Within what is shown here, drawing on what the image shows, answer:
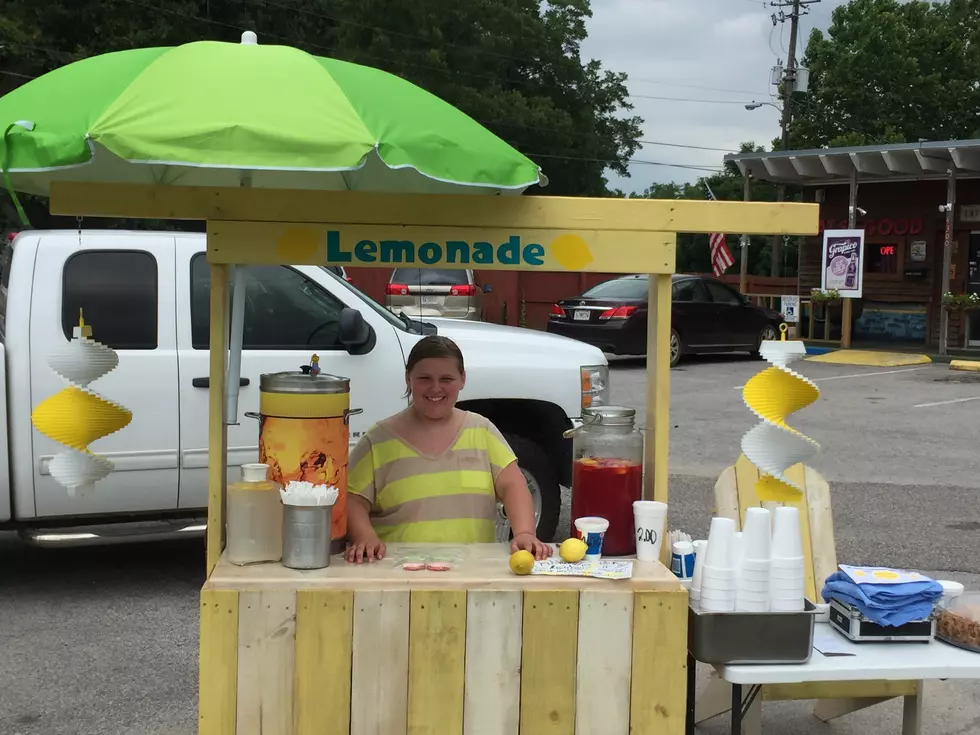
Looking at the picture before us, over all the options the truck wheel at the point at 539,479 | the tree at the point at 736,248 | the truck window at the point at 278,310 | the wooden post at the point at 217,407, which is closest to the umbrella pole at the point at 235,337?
the wooden post at the point at 217,407

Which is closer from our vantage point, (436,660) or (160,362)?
(436,660)

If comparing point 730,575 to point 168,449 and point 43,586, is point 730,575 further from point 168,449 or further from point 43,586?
point 43,586

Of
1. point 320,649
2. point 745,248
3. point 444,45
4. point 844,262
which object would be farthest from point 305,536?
point 444,45

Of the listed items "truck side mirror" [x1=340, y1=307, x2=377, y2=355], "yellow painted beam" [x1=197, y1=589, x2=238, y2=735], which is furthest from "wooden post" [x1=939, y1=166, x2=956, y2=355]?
"yellow painted beam" [x1=197, y1=589, x2=238, y2=735]

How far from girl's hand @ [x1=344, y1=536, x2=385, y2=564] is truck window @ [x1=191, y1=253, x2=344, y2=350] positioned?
2.86 m

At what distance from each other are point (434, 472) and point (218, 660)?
38.3 inches

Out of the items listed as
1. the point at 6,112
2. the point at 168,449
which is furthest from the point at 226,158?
the point at 168,449

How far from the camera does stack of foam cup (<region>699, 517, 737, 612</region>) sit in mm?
2766

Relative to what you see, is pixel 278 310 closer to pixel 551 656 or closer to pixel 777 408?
pixel 777 408

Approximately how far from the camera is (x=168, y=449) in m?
5.45

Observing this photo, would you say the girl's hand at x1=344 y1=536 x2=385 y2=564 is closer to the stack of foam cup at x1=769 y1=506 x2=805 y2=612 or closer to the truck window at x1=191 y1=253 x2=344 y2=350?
the stack of foam cup at x1=769 y1=506 x2=805 y2=612

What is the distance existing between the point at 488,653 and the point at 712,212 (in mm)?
1378

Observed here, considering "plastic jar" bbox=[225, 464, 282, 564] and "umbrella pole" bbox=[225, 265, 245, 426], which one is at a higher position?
"umbrella pole" bbox=[225, 265, 245, 426]

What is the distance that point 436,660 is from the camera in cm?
267
